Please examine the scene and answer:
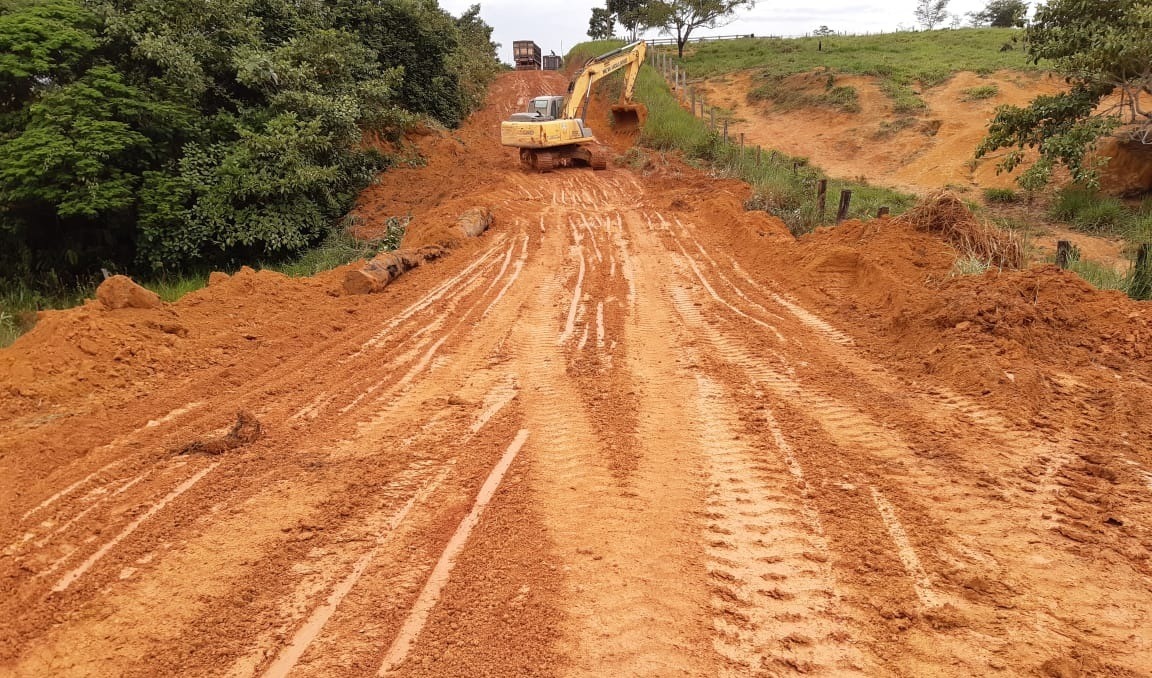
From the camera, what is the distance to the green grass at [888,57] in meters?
24.7

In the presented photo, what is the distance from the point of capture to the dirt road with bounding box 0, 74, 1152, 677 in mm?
2498

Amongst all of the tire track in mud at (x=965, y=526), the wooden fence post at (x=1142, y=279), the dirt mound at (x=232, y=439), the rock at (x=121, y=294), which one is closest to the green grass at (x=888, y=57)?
the wooden fence post at (x=1142, y=279)

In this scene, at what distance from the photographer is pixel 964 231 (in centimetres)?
793

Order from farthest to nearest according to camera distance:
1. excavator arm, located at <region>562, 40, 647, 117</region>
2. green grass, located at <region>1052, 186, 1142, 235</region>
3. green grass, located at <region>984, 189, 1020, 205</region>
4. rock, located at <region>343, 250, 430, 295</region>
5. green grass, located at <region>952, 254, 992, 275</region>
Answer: excavator arm, located at <region>562, 40, 647, 117</region>
green grass, located at <region>984, 189, 1020, 205</region>
green grass, located at <region>1052, 186, 1142, 235</region>
rock, located at <region>343, 250, 430, 295</region>
green grass, located at <region>952, 254, 992, 275</region>

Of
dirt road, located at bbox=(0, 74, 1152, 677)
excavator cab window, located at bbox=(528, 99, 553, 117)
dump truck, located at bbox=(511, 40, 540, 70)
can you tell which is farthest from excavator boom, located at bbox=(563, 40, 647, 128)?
dump truck, located at bbox=(511, 40, 540, 70)

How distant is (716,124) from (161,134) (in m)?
19.4

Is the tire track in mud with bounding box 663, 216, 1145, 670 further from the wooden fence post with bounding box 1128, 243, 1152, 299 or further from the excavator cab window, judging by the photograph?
the excavator cab window

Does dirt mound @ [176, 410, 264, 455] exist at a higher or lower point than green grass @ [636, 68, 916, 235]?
lower

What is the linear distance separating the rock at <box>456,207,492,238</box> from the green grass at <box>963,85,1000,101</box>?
20.3 meters

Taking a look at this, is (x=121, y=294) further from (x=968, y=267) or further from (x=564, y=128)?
(x=564, y=128)

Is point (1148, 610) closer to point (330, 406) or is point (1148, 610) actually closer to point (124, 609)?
point (124, 609)

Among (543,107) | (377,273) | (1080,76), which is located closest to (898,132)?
(1080,76)

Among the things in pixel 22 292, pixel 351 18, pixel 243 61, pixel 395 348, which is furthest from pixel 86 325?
pixel 351 18

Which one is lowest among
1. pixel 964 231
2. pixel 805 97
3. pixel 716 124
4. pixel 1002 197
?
pixel 964 231
